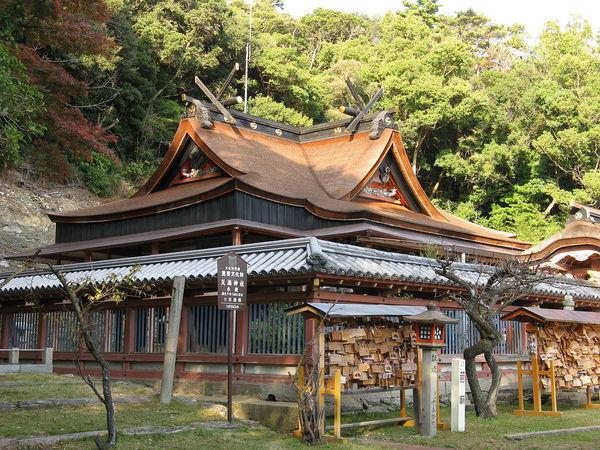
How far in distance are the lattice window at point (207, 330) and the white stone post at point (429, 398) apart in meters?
4.53

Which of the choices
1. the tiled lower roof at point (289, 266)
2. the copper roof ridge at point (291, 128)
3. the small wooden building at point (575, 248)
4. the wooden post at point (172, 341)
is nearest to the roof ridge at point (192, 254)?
the tiled lower roof at point (289, 266)

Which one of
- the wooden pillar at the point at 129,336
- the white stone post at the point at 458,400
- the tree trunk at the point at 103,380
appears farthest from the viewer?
the wooden pillar at the point at 129,336

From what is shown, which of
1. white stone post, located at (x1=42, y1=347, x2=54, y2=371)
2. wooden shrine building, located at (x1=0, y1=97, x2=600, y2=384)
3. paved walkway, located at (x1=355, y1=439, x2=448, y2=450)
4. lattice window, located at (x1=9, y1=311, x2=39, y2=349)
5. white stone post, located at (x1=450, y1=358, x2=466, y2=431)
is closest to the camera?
paved walkway, located at (x1=355, y1=439, x2=448, y2=450)

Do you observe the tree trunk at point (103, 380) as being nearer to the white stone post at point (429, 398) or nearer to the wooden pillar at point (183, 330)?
the white stone post at point (429, 398)

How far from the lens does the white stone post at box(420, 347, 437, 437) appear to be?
12537 mm

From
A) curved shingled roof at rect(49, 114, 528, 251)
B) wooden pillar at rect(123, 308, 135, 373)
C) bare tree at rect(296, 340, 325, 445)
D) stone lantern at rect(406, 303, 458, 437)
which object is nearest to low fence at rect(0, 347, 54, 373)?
wooden pillar at rect(123, 308, 135, 373)

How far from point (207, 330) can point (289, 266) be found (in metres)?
2.93

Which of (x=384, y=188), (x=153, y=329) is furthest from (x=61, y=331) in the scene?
(x=384, y=188)

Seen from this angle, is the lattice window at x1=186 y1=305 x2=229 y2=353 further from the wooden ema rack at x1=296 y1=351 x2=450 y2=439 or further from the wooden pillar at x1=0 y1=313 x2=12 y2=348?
the wooden pillar at x1=0 y1=313 x2=12 y2=348

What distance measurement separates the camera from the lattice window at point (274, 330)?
1482 centimetres

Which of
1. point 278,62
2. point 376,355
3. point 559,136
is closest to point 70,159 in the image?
point 278,62

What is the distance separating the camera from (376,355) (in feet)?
43.8

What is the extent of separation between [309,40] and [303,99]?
18388mm

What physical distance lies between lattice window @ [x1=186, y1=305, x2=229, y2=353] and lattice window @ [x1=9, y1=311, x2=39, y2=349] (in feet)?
17.3
